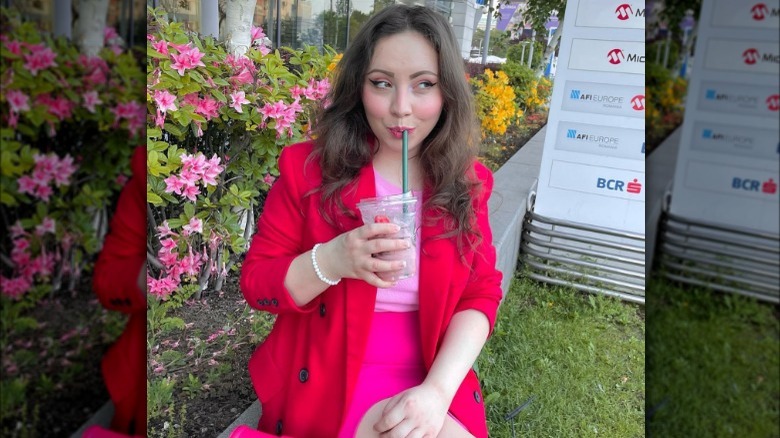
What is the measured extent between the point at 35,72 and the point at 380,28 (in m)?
1.02

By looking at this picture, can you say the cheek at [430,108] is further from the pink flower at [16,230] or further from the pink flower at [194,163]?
the pink flower at [16,230]

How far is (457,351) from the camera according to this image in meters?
1.45

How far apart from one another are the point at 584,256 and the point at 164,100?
6.92 feet

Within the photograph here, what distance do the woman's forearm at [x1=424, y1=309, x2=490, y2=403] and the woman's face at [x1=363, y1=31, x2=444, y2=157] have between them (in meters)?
0.46

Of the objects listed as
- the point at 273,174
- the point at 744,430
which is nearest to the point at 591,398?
the point at 273,174

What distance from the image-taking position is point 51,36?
0.52m

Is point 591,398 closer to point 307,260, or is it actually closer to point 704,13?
point 307,260

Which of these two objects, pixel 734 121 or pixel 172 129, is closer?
pixel 734 121

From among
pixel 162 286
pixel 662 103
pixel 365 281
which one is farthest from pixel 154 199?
pixel 662 103

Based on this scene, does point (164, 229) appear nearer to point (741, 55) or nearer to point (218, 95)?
point (218, 95)

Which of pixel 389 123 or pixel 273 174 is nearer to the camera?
pixel 389 123

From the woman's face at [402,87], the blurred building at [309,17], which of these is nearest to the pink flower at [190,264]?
the blurred building at [309,17]

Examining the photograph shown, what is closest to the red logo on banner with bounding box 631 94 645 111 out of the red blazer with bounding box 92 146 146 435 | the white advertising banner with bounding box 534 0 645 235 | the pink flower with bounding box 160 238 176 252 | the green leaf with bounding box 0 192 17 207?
the white advertising banner with bounding box 534 0 645 235

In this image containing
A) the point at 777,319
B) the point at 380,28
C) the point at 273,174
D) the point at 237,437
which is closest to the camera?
the point at 777,319
